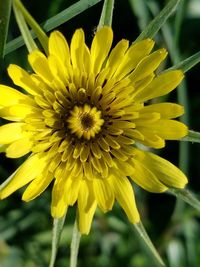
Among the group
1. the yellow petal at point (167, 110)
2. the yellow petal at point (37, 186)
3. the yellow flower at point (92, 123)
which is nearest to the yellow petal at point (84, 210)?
the yellow flower at point (92, 123)

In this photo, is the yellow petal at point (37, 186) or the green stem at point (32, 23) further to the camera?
the yellow petal at point (37, 186)

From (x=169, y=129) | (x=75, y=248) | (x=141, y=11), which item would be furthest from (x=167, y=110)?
(x=141, y=11)

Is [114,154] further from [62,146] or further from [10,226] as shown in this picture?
[10,226]

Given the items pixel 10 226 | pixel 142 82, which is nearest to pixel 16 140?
pixel 142 82

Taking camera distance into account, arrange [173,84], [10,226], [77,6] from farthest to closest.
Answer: [10,226] → [77,6] → [173,84]

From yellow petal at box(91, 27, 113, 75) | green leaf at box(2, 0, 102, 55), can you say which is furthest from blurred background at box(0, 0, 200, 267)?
yellow petal at box(91, 27, 113, 75)

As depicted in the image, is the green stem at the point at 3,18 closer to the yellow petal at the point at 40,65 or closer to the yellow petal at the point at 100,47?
the yellow petal at the point at 40,65
